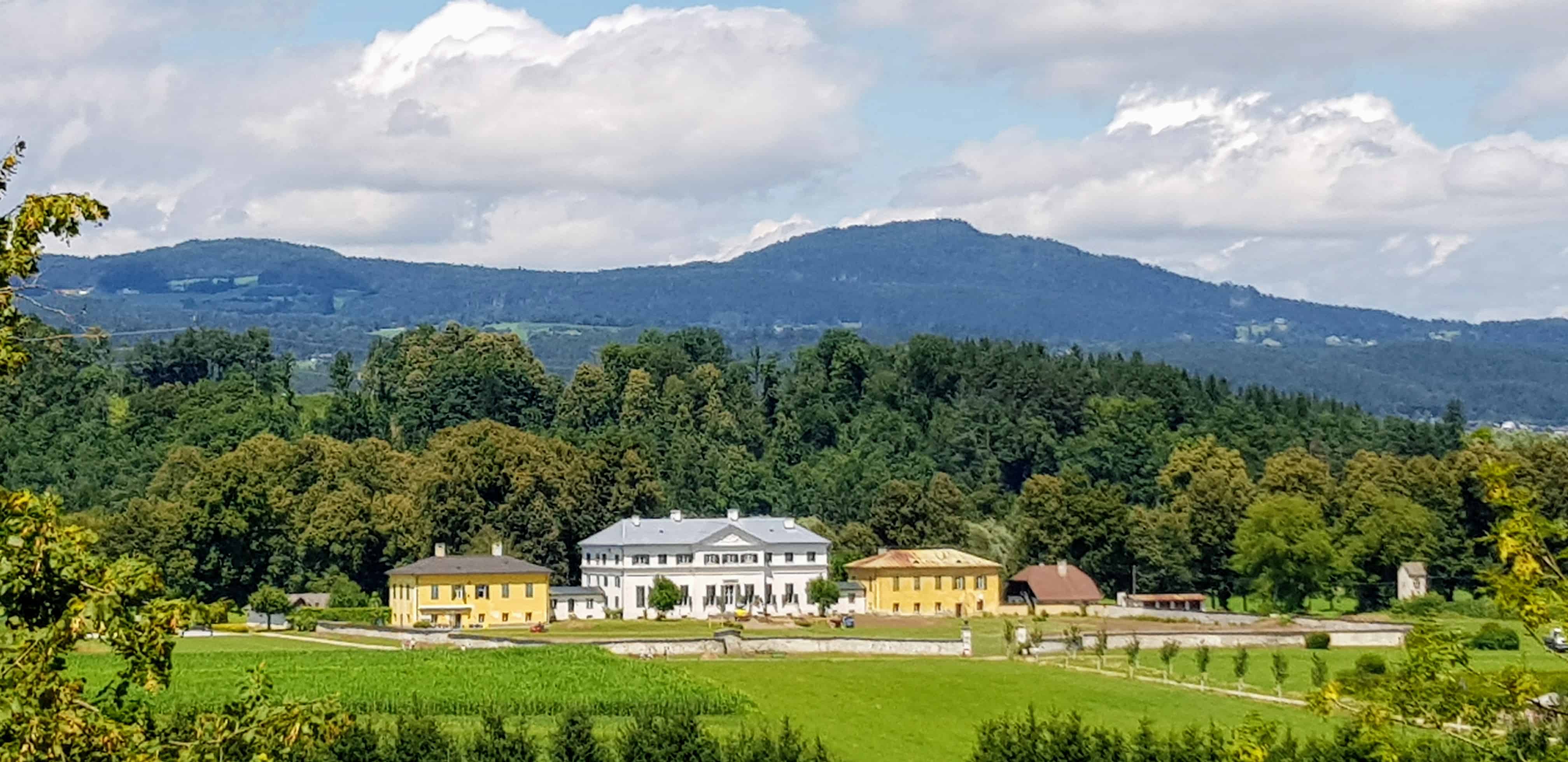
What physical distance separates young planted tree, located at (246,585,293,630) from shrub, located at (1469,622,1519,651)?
44082mm

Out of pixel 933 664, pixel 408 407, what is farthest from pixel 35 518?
pixel 408 407

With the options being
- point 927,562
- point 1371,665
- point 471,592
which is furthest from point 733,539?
point 1371,665

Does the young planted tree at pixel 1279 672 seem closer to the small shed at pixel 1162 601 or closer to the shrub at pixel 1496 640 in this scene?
the shrub at pixel 1496 640

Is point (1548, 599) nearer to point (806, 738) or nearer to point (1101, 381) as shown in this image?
point (806, 738)

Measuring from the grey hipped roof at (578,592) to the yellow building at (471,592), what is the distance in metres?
2.61

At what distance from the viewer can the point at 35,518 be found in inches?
588

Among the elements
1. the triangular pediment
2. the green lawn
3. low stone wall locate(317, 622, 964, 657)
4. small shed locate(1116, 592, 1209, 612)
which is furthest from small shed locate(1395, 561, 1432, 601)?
the green lawn

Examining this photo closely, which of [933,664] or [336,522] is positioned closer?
[933,664]

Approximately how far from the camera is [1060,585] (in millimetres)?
99188

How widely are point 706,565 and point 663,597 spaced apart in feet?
17.8

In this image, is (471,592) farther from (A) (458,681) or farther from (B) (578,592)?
(A) (458,681)

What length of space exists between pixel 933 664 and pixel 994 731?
77.1 feet

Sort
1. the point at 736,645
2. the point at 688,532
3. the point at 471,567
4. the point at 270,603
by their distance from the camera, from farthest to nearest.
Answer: the point at 688,532 → the point at 471,567 → the point at 270,603 → the point at 736,645

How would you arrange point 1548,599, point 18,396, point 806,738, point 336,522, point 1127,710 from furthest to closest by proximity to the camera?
point 18,396 < point 336,522 < point 1127,710 < point 806,738 < point 1548,599
